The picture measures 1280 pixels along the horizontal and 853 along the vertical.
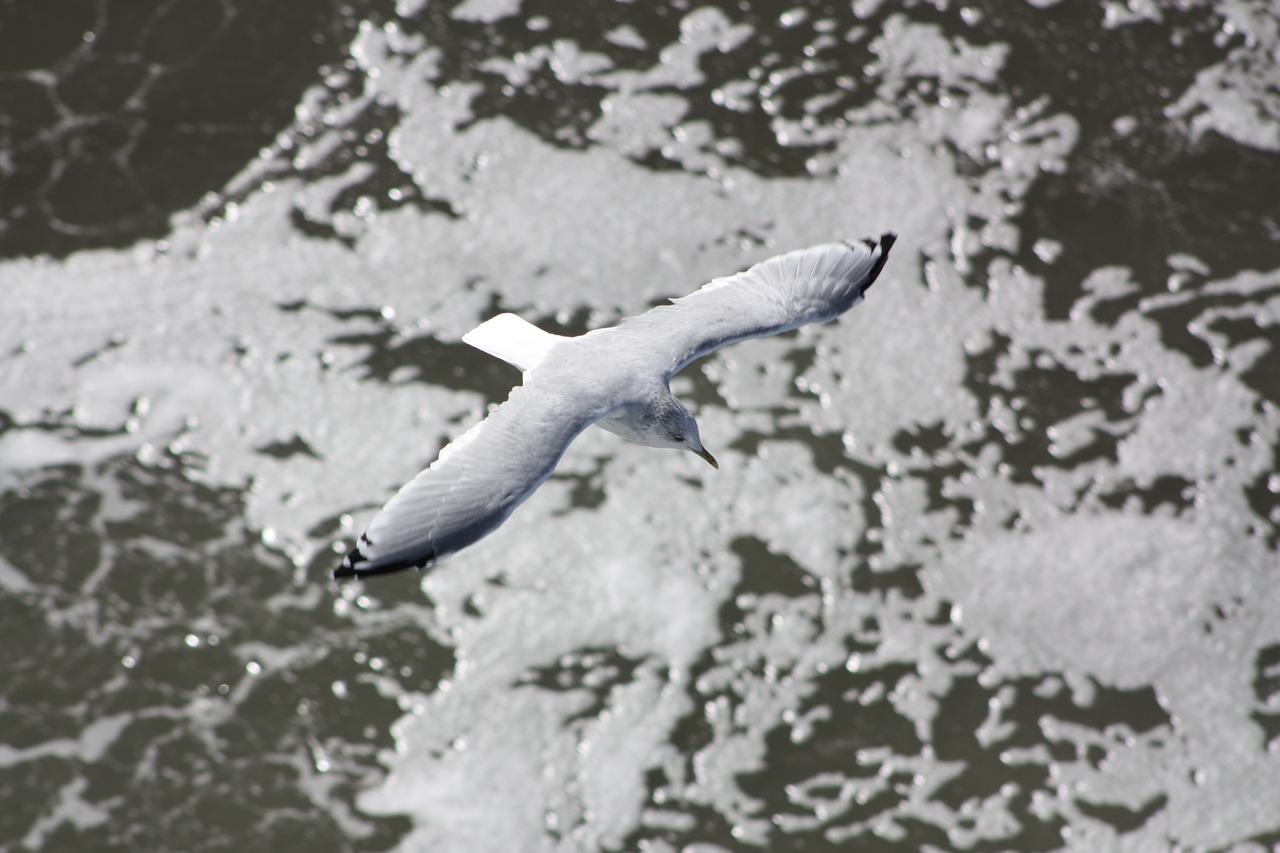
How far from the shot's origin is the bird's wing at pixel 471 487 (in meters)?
4.23

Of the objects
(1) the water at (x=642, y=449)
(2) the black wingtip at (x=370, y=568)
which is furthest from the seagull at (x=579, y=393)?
(1) the water at (x=642, y=449)

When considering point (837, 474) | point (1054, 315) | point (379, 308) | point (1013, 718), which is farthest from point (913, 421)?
point (379, 308)

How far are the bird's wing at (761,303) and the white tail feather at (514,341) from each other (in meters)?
0.32

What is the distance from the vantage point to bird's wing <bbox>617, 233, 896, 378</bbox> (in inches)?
203

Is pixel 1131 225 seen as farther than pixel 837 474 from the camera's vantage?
Yes

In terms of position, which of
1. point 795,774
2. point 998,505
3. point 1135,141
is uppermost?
point 1135,141

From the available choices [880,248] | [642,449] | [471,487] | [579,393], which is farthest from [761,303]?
[642,449]

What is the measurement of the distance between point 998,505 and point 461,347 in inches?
135

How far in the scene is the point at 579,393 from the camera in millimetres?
4816

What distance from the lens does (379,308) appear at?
8516 mm

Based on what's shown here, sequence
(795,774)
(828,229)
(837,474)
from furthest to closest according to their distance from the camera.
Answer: (828,229), (837,474), (795,774)

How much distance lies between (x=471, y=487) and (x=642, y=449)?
4.03 metres

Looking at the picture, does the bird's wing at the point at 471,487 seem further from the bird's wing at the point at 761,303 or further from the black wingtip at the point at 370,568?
the bird's wing at the point at 761,303

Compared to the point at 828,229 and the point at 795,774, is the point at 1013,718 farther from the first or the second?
the point at 828,229
